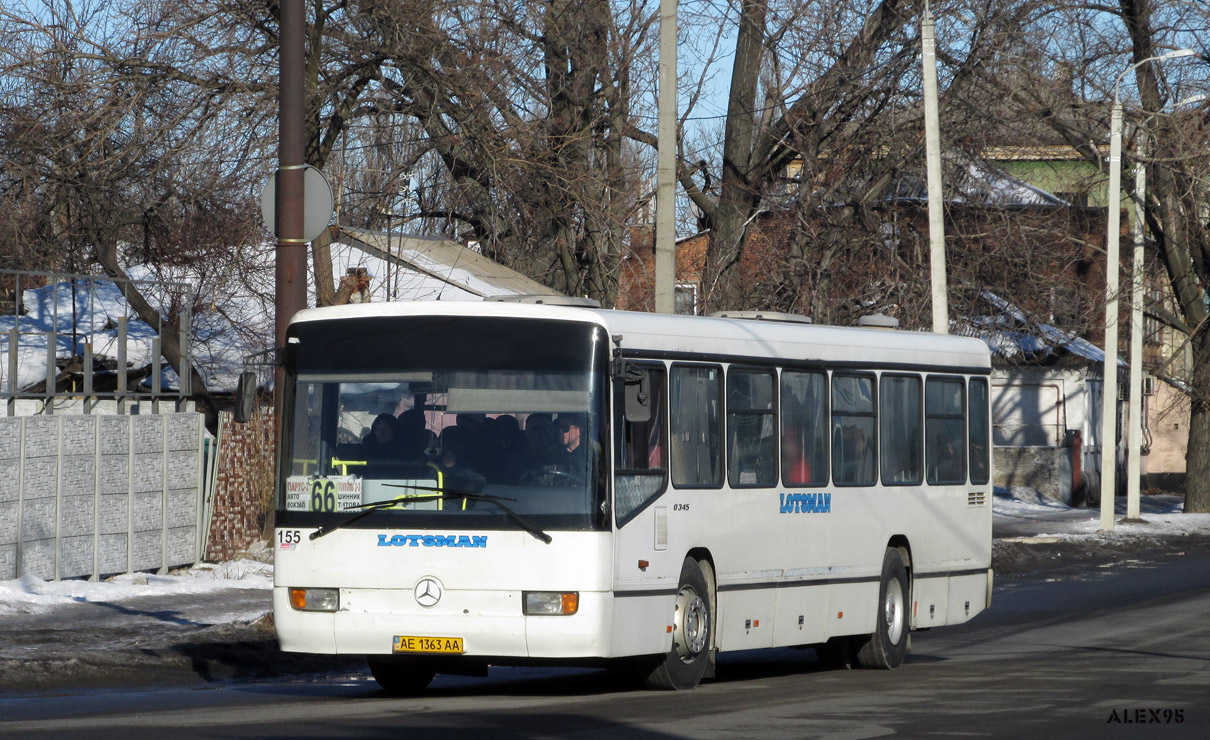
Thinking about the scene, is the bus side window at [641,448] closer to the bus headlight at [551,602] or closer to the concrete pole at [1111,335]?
the bus headlight at [551,602]

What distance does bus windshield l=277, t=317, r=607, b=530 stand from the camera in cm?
1053

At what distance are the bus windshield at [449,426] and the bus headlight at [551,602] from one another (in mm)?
415

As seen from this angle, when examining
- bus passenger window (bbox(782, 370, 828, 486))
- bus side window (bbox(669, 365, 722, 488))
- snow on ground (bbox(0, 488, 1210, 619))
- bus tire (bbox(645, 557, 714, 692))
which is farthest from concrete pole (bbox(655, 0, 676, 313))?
bus tire (bbox(645, 557, 714, 692))

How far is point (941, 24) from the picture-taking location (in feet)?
90.9

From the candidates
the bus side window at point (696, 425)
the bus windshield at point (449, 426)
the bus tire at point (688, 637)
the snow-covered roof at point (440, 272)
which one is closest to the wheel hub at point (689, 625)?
the bus tire at point (688, 637)

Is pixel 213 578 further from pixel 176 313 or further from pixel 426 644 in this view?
pixel 426 644

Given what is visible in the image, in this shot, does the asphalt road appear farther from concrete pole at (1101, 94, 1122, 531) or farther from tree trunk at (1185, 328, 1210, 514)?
tree trunk at (1185, 328, 1210, 514)

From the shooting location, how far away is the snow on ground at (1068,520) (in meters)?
31.0

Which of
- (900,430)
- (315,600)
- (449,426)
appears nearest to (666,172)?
(900,430)

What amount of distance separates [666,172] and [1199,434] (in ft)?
74.3

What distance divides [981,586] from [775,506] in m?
3.66

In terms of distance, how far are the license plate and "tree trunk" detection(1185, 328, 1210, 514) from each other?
2851 cm

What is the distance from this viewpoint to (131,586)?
1770 cm

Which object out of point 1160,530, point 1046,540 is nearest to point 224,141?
point 1046,540
